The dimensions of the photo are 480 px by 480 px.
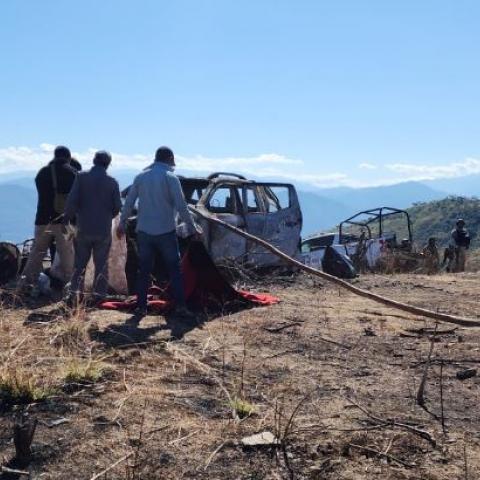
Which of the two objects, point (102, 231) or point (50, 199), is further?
point (50, 199)

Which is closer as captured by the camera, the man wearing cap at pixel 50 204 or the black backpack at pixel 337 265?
the man wearing cap at pixel 50 204

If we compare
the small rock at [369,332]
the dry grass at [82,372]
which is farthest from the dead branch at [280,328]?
the dry grass at [82,372]

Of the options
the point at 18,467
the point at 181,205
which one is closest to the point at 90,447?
the point at 18,467

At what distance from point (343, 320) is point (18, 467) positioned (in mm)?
4120

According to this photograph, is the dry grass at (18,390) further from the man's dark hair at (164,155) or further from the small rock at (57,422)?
the man's dark hair at (164,155)

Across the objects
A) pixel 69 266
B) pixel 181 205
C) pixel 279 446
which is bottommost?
pixel 279 446

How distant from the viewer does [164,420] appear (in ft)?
11.3

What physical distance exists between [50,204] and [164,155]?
1806 mm

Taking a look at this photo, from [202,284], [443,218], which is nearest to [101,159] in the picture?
[202,284]

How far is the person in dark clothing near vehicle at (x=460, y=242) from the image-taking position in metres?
15.4

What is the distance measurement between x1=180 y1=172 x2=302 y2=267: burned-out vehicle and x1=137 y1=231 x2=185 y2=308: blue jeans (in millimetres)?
2010

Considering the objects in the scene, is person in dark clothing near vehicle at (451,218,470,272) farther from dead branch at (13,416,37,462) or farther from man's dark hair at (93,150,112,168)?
dead branch at (13,416,37,462)

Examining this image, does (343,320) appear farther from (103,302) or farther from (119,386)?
(119,386)

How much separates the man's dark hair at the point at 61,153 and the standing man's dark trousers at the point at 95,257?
114 cm
